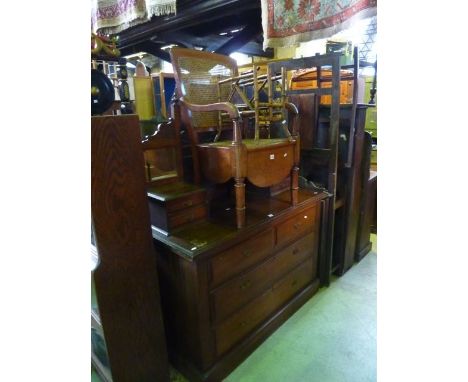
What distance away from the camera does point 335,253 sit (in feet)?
8.04

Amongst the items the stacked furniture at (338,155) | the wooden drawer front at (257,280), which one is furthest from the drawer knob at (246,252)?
the stacked furniture at (338,155)

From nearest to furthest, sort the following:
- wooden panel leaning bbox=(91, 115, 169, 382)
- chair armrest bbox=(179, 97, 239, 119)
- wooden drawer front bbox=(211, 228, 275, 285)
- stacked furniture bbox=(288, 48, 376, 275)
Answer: wooden panel leaning bbox=(91, 115, 169, 382) < chair armrest bbox=(179, 97, 239, 119) < wooden drawer front bbox=(211, 228, 275, 285) < stacked furniture bbox=(288, 48, 376, 275)

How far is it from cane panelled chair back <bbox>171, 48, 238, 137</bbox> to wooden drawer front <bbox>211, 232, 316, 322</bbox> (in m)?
0.83

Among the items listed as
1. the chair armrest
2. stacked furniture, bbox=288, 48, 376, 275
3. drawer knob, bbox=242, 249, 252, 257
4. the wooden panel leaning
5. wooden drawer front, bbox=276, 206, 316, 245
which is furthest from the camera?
stacked furniture, bbox=288, 48, 376, 275

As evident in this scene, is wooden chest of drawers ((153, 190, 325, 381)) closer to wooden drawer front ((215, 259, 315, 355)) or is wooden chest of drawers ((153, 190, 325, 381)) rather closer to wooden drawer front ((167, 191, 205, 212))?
wooden drawer front ((215, 259, 315, 355))

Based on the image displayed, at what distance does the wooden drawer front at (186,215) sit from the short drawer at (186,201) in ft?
0.07

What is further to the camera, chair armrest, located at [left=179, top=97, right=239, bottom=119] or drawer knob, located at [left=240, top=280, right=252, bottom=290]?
drawer knob, located at [left=240, top=280, right=252, bottom=290]

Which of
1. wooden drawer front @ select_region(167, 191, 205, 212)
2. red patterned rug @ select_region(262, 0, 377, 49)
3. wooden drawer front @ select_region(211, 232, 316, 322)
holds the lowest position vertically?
wooden drawer front @ select_region(211, 232, 316, 322)

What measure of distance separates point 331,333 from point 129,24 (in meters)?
2.49

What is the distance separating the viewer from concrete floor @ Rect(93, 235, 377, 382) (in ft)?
5.23

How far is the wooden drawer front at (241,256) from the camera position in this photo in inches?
55.0

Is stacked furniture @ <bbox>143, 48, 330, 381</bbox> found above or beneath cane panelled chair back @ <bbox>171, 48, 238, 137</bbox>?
beneath

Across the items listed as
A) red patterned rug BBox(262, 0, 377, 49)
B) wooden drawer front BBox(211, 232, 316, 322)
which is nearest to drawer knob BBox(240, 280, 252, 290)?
Result: wooden drawer front BBox(211, 232, 316, 322)
